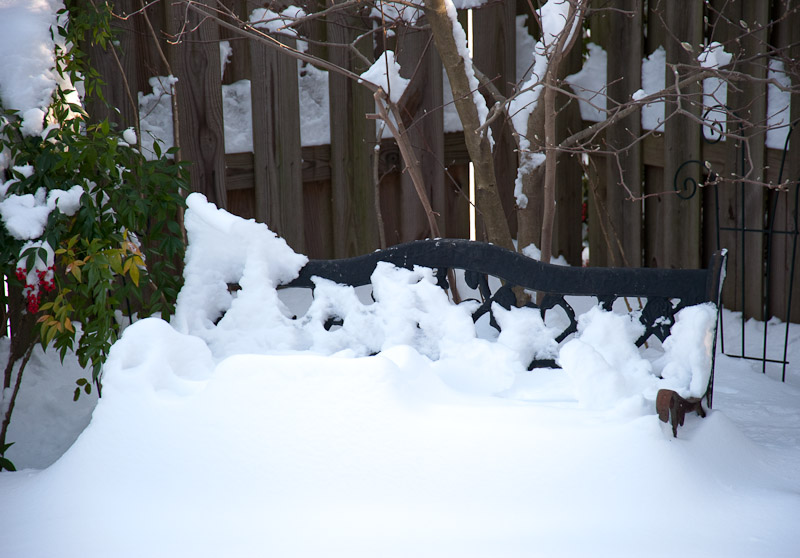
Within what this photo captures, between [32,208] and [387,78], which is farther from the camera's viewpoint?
[387,78]

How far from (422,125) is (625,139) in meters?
0.82

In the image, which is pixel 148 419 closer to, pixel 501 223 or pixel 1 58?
pixel 1 58

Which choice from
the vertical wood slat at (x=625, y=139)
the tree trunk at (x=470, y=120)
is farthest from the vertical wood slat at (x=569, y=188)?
the tree trunk at (x=470, y=120)

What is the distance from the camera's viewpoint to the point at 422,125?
3586mm

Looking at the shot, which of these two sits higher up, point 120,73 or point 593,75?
point 593,75

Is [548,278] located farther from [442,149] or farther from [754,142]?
[442,149]

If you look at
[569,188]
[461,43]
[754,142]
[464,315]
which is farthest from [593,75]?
[464,315]

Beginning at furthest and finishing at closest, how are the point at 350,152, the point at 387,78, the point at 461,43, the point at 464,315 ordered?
1. the point at 350,152
2. the point at 461,43
3. the point at 387,78
4. the point at 464,315

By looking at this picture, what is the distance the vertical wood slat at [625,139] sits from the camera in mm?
3473

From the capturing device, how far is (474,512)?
63.1 inches

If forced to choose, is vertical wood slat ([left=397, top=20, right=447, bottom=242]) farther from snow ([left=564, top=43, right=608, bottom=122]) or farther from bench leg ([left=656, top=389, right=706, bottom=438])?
bench leg ([left=656, top=389, right=706, bottom=438])

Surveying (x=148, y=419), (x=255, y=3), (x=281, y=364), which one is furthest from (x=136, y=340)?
(x=255, y=3)

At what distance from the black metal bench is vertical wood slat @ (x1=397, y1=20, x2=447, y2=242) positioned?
121cm

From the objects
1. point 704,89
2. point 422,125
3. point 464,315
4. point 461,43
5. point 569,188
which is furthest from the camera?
point 569,188
